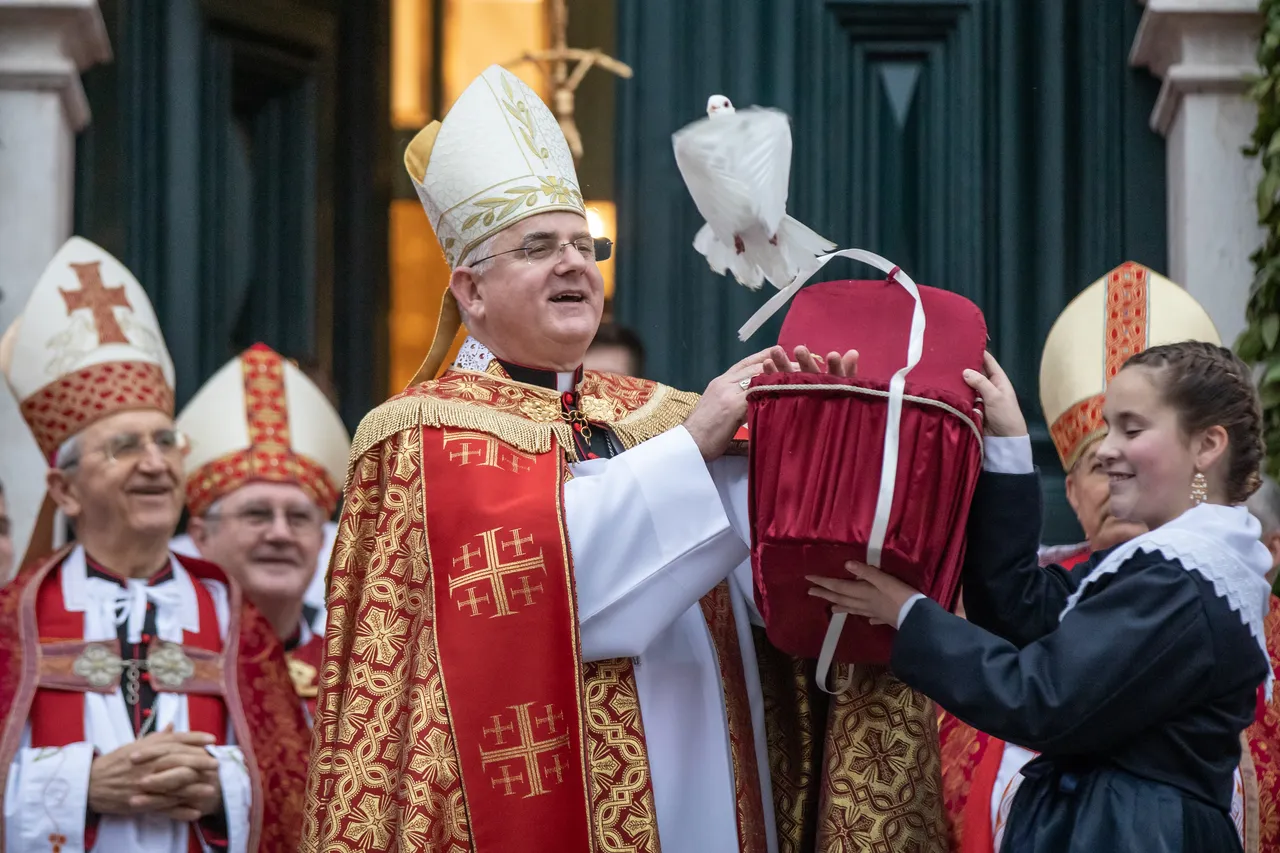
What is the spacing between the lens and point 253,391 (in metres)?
6.74

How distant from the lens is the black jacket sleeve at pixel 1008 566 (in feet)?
13.3

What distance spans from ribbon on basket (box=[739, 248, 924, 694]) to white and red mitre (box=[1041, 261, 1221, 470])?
1360 millimetres

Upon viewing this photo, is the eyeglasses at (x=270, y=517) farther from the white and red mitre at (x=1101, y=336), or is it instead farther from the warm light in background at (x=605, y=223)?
the white and red mitre at (x=1101, y=336)

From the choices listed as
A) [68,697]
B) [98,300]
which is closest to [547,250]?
[68,697]

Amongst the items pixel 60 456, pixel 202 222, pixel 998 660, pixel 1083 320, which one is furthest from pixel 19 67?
pixel 998 660

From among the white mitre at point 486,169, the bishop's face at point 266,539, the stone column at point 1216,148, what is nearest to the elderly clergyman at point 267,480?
the bishop's face at point 266,539

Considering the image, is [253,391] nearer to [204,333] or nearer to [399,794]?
[204,333]

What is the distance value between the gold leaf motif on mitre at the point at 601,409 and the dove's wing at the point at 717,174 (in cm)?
65

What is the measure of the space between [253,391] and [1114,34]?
9.30 ft

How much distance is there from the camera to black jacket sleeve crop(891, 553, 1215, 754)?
381cm

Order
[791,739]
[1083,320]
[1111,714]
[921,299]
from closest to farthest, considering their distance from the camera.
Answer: [1111,714]
[921,299]
[791,739]
[1083,320]

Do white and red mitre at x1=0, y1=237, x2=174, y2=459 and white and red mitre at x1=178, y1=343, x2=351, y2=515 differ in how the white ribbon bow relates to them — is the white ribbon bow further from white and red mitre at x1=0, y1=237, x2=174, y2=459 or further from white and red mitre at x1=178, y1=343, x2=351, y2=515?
white and red mitre at x1=178, y1=343, x2=351, y2=515

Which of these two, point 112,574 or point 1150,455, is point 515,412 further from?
point 112,574

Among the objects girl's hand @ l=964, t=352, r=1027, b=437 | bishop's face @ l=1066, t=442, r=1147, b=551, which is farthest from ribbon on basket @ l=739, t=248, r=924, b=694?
bishop's face @ l=1066, t=442, r=1147, b=551
